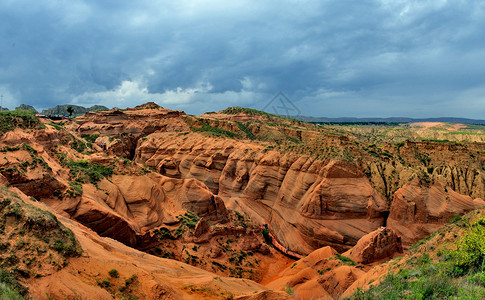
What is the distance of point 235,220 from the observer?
30406 mm

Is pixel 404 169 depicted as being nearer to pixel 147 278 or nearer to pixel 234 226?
pixel 234 226

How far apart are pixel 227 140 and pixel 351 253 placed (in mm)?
31892

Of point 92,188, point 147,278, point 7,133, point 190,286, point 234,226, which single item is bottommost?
point 234,226

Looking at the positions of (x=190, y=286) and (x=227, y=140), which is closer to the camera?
(x=190, y=286)

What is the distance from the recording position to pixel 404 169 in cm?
3494

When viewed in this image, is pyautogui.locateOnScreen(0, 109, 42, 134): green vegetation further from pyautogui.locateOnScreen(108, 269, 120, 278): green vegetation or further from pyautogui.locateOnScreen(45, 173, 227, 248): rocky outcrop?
pyautogui.locateOnScreen(108, 269, 120, 278): green vegetation

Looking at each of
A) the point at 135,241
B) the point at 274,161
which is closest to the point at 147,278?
the point at 135,241

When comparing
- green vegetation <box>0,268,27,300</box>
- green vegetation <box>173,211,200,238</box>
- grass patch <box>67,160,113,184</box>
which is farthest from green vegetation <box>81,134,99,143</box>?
green vegetation <box>0,268,27,300</box>

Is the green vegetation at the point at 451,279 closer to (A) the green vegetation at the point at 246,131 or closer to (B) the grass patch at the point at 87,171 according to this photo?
(B) the grass patch at the point at 87,171

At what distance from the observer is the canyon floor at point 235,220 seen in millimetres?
10414

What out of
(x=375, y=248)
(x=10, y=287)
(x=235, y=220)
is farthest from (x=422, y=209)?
(x=10, y=287)

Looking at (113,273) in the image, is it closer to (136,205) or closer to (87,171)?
(136,205)

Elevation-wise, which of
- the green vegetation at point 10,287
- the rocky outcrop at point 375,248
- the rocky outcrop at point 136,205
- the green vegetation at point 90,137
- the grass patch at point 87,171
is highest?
the green vegetation at point 90,137

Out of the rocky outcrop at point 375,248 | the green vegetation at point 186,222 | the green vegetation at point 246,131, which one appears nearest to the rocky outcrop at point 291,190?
the rocky outcrop at point 375,248
